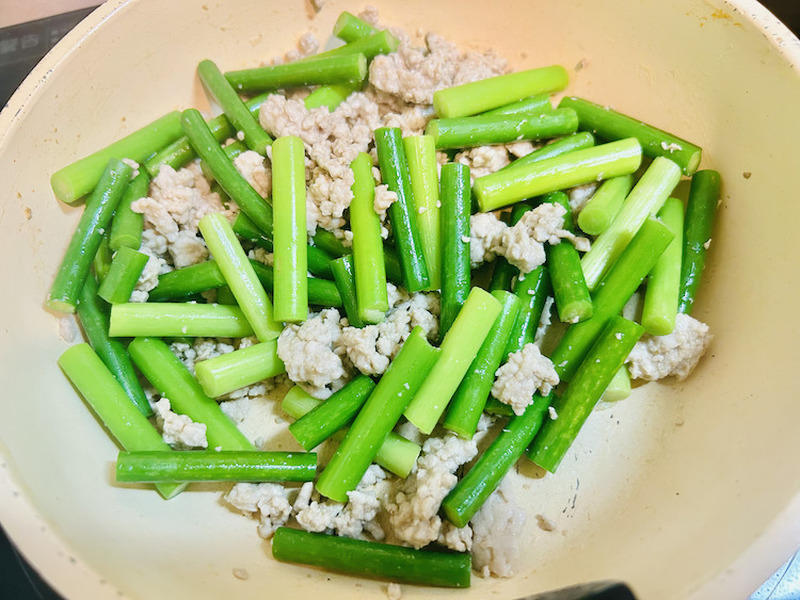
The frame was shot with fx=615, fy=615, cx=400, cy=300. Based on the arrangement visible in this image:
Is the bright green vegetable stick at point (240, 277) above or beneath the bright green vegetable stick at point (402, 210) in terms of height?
beneath

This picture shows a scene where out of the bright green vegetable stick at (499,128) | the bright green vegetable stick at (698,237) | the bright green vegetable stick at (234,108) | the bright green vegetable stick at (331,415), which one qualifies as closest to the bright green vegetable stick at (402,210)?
the bright green vegetable stick at (499,128)

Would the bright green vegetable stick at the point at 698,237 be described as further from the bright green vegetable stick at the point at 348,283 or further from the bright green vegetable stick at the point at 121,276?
the bright green vegetable stick at the point at 121,276

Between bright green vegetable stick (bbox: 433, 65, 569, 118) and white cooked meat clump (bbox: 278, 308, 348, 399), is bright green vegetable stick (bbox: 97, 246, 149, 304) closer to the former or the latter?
white cooked meat clump (bbox: 278, 308, 348, 399)

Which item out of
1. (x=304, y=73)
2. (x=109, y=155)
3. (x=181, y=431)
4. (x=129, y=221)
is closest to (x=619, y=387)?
(x=181, y=431)

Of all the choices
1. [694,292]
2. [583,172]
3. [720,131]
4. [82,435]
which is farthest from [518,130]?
[82,435]

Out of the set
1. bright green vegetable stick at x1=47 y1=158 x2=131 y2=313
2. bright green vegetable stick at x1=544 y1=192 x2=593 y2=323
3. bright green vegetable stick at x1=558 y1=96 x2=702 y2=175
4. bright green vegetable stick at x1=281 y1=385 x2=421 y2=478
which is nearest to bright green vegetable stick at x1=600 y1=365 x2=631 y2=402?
bright green vegetable stick at x1=544 y1=192 x2=593 y2=323

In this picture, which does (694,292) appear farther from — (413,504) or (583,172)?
(413,504)
